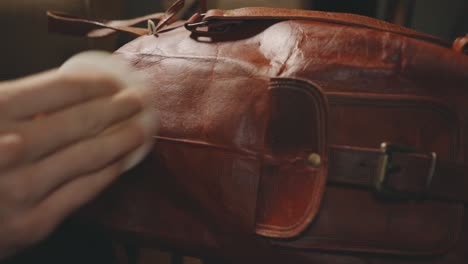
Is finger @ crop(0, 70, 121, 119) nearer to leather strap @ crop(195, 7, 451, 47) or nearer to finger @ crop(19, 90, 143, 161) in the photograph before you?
finger @ crop(19, 90, 143, 161)

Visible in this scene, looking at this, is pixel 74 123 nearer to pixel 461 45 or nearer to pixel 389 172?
pixel 389 172

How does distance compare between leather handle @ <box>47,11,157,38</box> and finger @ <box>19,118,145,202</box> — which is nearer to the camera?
finger @ <box>19,118,145,202</box>

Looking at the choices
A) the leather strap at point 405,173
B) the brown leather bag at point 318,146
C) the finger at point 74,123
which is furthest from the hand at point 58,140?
the leather strap at point 405,173

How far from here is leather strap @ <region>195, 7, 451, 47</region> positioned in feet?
1.84

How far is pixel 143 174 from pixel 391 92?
0.33 m

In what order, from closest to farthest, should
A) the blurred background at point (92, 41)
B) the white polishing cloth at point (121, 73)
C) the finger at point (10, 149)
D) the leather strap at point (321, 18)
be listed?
the finger at point (10, 149), the white polishing cloth at point (121, 73), the leather strap at point (321, 18), the blurred background at point (92, 41)

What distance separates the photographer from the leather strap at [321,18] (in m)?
0.56

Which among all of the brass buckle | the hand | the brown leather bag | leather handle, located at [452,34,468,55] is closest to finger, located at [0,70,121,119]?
the hand

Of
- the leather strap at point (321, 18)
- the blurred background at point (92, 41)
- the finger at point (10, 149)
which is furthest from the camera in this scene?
the blurred background at point (92, 41)

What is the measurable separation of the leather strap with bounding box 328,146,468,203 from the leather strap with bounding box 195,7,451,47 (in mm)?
161

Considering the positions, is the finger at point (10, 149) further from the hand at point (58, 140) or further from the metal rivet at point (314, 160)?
the metal rivet at point (314, 160)

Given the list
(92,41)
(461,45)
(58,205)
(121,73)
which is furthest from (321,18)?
(92,41)

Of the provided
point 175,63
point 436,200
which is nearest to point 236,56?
point 175,63

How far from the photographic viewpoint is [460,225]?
0.51m
